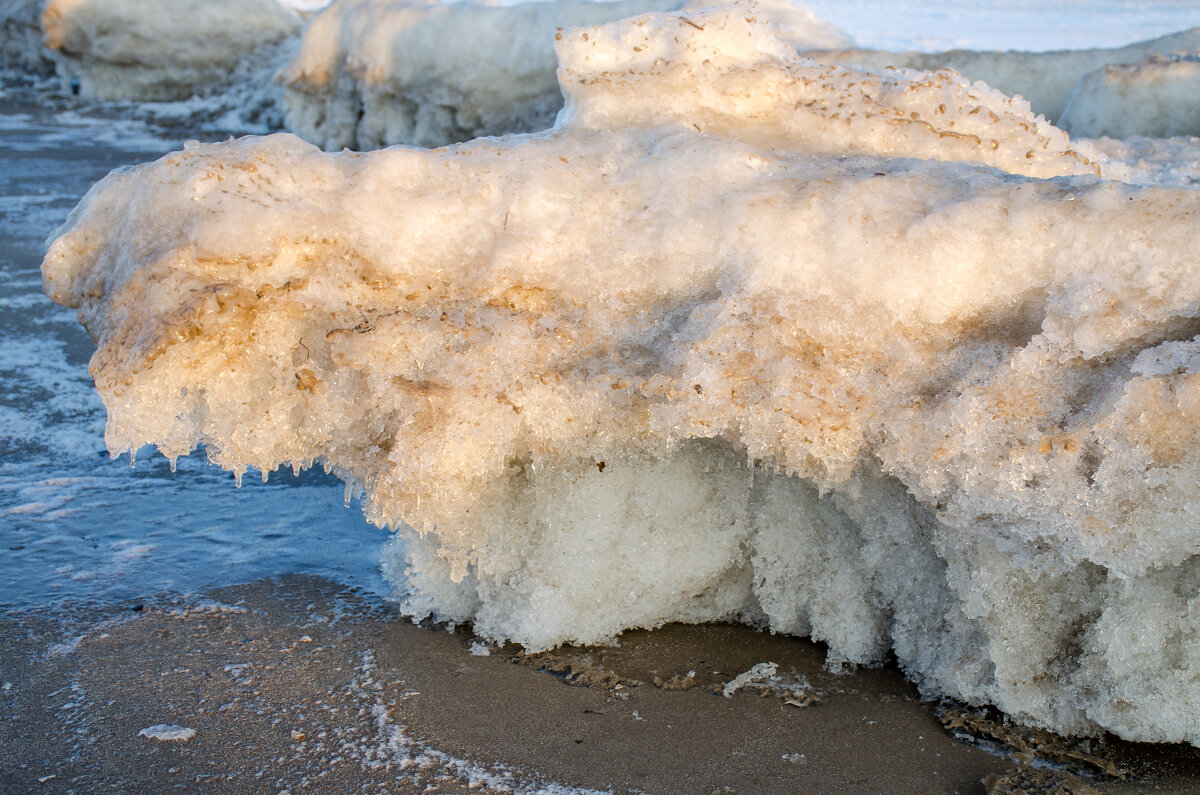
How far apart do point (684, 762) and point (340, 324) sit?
1.08m

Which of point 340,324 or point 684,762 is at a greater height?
point 340,324

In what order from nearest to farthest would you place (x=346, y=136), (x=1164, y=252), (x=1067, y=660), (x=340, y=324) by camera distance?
(x=1164, y=252) → (x=1067, y=660) → (x=340, y=324) → (x=346, y=136)

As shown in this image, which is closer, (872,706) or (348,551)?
(872,706)

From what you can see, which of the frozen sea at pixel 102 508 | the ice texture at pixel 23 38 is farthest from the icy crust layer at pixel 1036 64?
the ice texture at pixel 23 38

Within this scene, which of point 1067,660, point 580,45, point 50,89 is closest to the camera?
point 1067,660

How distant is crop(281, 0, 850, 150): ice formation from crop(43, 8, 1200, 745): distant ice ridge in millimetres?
4608

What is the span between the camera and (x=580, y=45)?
2674 mm

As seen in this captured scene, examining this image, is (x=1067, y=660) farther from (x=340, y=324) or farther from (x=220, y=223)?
(x=220, y=223)

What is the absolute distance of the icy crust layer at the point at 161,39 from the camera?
360 inches

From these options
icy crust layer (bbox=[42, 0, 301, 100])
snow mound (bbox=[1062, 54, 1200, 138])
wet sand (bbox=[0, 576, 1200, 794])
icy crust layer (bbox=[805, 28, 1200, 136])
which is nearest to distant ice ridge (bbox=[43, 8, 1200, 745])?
wet sand (bbox=[0, 576, 1200, 794])

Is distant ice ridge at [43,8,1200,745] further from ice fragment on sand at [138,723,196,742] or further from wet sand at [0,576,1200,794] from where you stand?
ice fragment on sand at [138,723,196,742]

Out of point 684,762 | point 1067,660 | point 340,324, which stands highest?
point 340,324

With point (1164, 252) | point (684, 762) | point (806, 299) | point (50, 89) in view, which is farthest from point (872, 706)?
point (50, 89)

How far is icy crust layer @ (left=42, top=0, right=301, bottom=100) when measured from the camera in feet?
30.0
